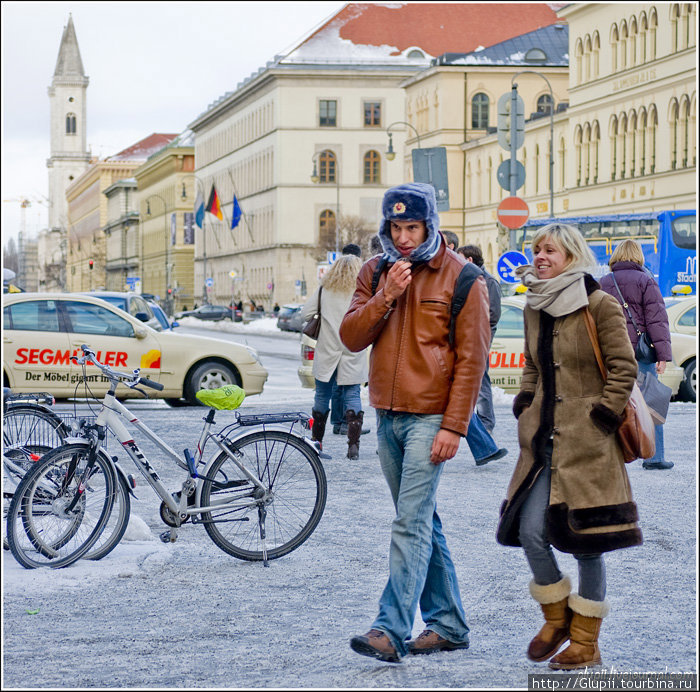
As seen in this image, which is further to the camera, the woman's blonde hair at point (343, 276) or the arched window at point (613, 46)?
the arched window at point (613, 46)

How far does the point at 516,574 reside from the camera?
826 centimetres

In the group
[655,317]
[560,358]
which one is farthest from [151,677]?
[655,317]

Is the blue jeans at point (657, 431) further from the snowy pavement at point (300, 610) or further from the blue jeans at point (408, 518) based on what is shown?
the blue jeans at point (408, 518)

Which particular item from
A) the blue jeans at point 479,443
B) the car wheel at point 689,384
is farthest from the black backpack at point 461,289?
the car wheel at point 689,384

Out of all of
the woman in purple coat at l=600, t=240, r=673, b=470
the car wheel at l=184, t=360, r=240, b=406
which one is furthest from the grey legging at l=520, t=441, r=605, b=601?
the car wheel at l=184, t=360, r=240, b=406

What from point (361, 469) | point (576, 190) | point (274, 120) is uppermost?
point (274, 120)

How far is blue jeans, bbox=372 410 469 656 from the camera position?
6250 millimetres

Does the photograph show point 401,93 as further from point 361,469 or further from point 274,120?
point 361,469

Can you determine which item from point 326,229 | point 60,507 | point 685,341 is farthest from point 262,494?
point 326,229

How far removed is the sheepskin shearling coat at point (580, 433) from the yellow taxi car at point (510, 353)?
1439cm

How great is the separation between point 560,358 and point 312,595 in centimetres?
210

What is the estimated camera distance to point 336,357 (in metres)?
13.8

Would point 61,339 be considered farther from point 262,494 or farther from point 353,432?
point 262,494

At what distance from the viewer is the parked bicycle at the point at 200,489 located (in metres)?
8.30
